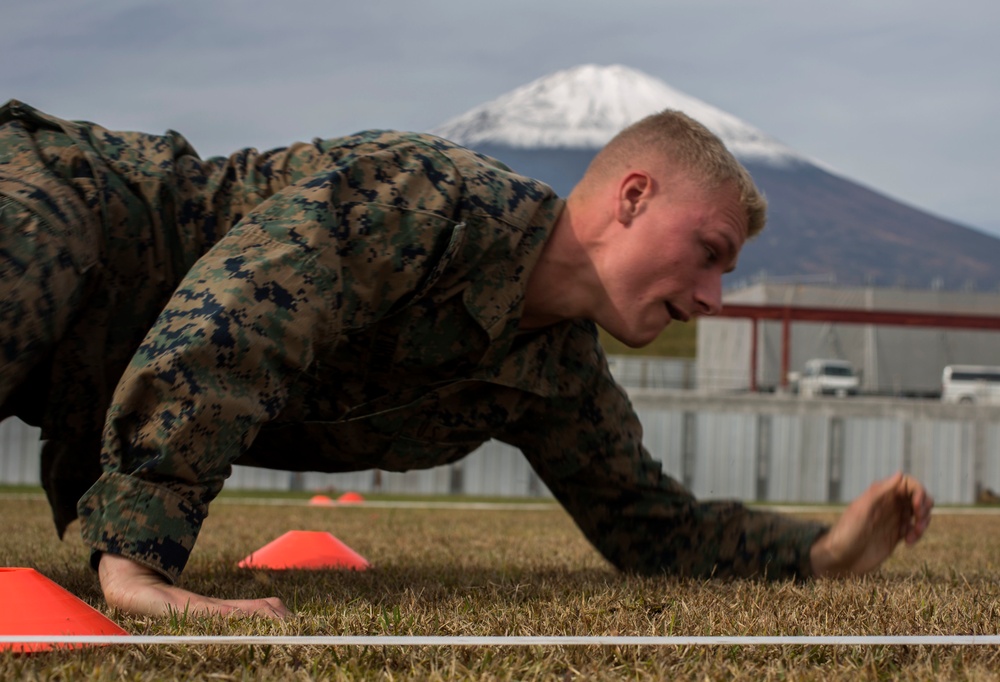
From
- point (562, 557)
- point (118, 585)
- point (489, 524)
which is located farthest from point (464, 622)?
point (489, 524)

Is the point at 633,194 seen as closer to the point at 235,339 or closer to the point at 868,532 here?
the point at 235,339

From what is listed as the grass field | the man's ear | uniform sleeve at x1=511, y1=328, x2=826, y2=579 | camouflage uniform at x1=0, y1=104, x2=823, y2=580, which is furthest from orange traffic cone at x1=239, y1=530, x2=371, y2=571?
the man's ear

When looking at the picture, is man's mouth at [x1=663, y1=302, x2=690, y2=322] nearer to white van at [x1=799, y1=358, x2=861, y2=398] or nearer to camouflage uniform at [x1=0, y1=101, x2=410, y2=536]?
camouflage uniform at [x1=0, y1=101, x2=410, y2=536]

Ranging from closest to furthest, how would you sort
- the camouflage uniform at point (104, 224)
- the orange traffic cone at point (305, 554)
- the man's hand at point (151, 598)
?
1. the man's hand at point (151, 598)
2. the camouflage uniform at point (104, 224)
3. the orange traffic cone at point (305, 554)

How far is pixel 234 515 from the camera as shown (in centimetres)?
856

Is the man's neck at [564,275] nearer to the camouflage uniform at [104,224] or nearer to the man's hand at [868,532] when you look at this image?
the camouflage uniform at [104,224]

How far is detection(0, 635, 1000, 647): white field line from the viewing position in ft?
6.55

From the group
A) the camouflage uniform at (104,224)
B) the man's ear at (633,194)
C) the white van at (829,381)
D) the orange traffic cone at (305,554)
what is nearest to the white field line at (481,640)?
the camouflage uniform at (104,224)

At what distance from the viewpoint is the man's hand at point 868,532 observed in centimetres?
347

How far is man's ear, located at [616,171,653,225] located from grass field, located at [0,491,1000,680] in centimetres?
100

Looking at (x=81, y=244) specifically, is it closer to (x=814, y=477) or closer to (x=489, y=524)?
(x=489, y=524)

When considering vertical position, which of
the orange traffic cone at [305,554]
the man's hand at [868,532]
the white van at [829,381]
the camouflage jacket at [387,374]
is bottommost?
the white van at [829,381]

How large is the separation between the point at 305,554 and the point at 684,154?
2212 millimetres

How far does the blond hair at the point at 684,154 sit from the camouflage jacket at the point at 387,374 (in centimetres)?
22
